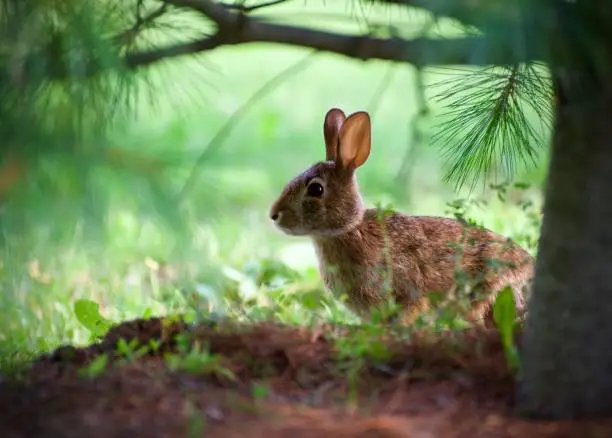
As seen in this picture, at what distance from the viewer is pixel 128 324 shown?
11.3 feet

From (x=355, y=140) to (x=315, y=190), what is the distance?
282 mm

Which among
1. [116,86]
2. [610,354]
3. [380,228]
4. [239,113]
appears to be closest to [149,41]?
[239,113]

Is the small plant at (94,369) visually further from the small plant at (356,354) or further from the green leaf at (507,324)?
the green leaf at (507,324)

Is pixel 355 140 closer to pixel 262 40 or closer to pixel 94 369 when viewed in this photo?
pixel 262 40

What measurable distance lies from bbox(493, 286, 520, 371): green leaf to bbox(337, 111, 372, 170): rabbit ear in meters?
1.65

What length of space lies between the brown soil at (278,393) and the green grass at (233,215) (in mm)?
245

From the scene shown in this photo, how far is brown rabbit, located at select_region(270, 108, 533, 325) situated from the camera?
15.3ft

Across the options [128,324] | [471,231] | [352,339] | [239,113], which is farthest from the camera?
[471,231]

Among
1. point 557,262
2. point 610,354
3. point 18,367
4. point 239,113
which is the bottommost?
point 18,367

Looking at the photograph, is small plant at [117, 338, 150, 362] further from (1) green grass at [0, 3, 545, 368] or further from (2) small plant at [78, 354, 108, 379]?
(1) green grass at [0, 3, 545, 368]

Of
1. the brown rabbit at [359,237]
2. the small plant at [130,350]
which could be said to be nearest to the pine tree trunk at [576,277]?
the small plant at [130,350]

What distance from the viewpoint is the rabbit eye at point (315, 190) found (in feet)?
15.6

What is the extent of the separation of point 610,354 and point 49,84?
1521mm

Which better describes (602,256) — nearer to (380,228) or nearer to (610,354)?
(610,354)
